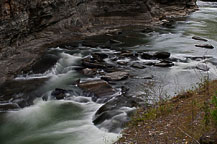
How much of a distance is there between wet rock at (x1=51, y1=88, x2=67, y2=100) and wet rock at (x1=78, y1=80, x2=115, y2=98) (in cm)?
80

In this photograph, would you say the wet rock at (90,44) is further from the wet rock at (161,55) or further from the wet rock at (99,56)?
the wet rock at (161,55)

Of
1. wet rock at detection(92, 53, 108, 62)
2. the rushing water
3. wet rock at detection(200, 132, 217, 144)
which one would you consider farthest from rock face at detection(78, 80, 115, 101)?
wet rock at detection(200, 132, 217, 144)

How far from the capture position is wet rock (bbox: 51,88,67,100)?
1051cm

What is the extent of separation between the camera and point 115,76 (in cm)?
1223

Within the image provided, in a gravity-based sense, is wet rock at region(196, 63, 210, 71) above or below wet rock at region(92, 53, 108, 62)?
below

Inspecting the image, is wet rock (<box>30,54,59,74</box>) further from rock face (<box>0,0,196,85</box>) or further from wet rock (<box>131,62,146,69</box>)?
wet rock (<box>131,62,146,69</box>)

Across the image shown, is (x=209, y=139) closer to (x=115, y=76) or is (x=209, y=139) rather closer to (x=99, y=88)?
(x=99, y=88)

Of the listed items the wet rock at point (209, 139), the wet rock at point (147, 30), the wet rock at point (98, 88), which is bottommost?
the wet rock at point (98, 88)

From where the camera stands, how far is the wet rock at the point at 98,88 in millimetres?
10554

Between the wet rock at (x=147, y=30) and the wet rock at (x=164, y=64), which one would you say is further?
the wet rock at (x=147, y=30)

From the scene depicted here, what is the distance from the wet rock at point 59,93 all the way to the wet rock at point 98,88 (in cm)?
80

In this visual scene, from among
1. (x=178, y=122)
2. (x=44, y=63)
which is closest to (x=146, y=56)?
(x=44, y=63)

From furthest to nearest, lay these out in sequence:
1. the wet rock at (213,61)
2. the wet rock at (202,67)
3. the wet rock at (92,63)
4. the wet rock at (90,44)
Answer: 1. the wet rock at (90,44)
2. the wet rock at (213,61)
3. the wet rock at (92,63)
4. the wet rock at (202,67)

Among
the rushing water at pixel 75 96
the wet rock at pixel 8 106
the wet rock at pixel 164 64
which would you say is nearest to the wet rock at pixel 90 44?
the rushing water at pixel 75 96
